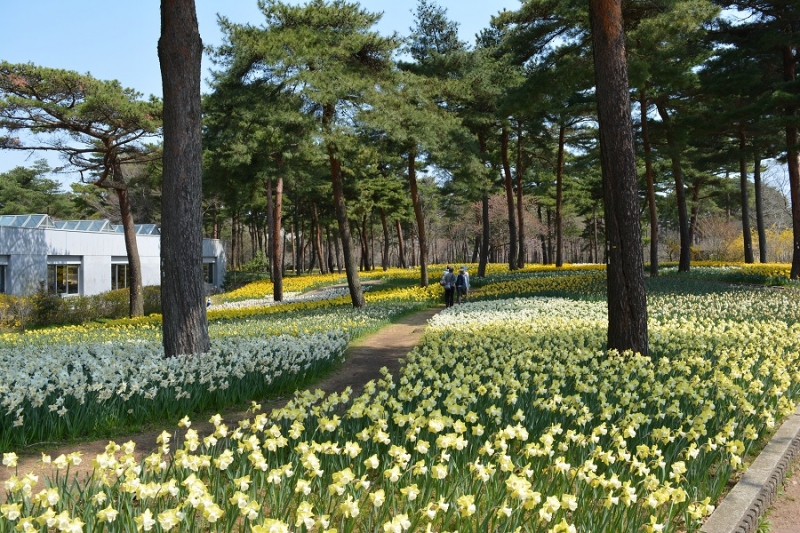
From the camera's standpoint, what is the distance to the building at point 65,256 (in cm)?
2506

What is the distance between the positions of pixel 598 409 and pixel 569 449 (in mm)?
1017

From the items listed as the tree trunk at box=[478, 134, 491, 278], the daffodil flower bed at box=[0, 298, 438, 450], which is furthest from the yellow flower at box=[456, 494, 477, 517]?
the tree trunk at box=[478, 134, 491, 278]

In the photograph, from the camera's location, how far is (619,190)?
296 inches

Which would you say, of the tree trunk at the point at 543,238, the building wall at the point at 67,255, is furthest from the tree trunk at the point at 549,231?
the building wall at the point at 67,255

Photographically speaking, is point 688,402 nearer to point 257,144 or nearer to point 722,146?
point 257,144

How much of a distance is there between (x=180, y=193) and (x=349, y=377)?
345 centimetres

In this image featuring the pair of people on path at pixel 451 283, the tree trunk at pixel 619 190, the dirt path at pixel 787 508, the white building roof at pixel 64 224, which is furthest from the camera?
the white building roof at pixel 64 224

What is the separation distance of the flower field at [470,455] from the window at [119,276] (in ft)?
89.5

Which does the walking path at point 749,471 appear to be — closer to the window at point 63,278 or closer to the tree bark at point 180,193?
the tree bark at point 180,193

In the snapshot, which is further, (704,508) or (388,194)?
(388,194)

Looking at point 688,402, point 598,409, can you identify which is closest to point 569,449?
point 598,409

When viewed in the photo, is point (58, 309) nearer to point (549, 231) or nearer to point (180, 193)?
point (180, 193)

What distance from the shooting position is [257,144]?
16766 millimetres

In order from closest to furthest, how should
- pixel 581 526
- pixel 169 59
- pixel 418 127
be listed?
pixel 581 526 < pixel 169 59 < pixel 418 127
